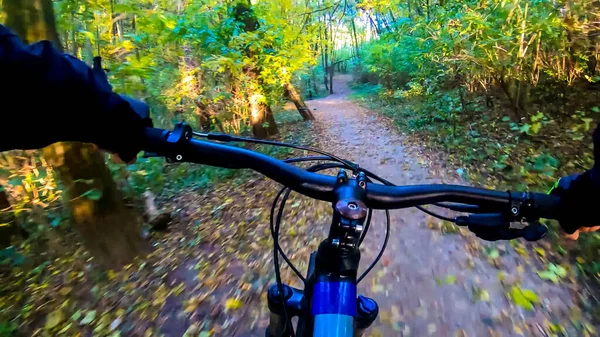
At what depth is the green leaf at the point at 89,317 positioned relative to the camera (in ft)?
12.8

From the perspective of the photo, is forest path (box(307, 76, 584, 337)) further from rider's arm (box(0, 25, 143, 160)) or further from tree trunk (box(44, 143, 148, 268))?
tree trunk (box(44, 143, 148, 268))

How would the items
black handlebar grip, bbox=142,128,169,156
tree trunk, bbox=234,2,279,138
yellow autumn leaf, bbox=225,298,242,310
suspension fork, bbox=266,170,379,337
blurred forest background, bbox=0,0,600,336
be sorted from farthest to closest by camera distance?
tree trunk, bbox=234,2,279,138
blurred forest background, bbox=0,0,600,336
yellow autumn leaf, bbox=225,298,242,310
black handlebar grip, bbox=142,128,169,156
suspension fork, bbox=266,170,379,337

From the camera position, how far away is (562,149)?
548cm

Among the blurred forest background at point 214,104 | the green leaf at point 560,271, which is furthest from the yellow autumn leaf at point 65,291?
the green leaf at point 560,271

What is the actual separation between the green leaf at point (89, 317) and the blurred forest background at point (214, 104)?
0.5 inches

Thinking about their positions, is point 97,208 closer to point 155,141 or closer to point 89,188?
point 89,188

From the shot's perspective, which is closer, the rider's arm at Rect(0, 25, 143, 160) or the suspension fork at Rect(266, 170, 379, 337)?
the suspension fork at Rect(266, 170, 379, 337)

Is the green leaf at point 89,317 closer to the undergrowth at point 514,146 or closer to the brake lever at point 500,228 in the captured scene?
the brake lever at point 500,228

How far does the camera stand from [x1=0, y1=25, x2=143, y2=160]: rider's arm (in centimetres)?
118

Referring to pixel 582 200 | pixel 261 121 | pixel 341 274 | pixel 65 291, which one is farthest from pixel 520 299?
pixel 261 121

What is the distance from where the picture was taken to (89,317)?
3998 mm

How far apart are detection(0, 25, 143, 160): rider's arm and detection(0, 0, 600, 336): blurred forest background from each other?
5.28 ft

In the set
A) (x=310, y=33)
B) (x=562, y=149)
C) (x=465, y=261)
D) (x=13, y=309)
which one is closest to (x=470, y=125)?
(x=562, y=149)

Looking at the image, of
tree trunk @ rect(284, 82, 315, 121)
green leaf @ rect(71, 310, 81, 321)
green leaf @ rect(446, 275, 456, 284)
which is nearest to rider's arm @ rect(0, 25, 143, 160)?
green leaf @ rect(71, 310, 81, 321)
